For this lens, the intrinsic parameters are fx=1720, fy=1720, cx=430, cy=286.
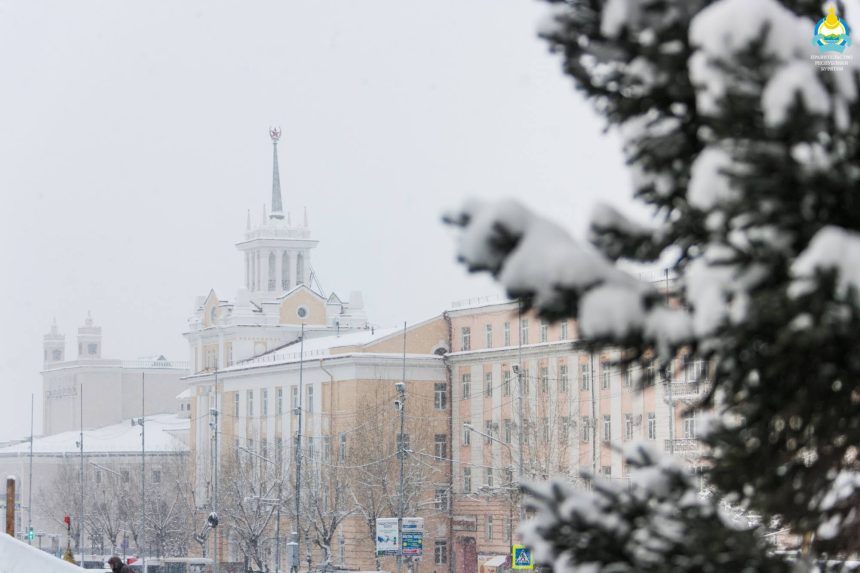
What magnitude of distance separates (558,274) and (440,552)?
6526 cm

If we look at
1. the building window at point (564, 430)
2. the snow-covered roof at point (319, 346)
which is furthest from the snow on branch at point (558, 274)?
Answer: the snow-covered roof at point (319, 346)

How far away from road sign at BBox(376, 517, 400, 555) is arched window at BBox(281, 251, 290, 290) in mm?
59364

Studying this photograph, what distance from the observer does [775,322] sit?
343 cm

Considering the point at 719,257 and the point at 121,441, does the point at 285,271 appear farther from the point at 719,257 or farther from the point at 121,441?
the point at 719,257

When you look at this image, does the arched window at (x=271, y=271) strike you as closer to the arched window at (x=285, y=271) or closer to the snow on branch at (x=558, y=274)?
the arched window at (x=285, y=271)

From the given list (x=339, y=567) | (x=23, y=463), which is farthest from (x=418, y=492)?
(x=23, y=463)

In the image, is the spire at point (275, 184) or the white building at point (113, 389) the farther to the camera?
the white building at point (113, 389)

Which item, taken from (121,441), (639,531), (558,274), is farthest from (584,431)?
(121,441)

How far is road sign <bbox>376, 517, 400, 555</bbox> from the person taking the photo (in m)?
49.3

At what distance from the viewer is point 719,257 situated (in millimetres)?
3553

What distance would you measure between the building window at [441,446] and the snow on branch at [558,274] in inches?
2587

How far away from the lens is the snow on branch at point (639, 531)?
12.7 ft

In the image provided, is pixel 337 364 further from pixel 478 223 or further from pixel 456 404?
pixel 478 223

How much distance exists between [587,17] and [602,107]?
9.8 inches
